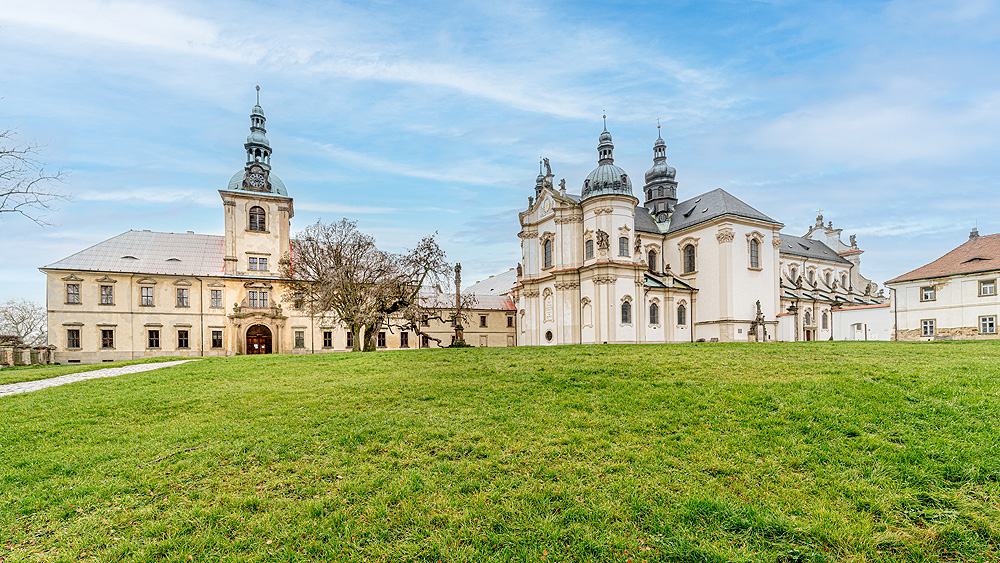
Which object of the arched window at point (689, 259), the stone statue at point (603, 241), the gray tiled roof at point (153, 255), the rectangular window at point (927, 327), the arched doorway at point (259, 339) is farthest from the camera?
the arched window at point (689, 259)

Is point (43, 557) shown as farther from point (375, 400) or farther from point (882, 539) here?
point (882, 539)

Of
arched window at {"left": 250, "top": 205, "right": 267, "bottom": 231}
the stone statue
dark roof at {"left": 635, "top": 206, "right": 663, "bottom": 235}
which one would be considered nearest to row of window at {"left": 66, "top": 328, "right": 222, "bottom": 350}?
arched window at {"left": 250, "top": 205, "right": 267, "bottom": 231}

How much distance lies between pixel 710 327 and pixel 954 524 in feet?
118

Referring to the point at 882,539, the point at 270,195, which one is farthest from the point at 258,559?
the point at 270,195

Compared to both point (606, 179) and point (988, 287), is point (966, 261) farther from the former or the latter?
point (606, 179)

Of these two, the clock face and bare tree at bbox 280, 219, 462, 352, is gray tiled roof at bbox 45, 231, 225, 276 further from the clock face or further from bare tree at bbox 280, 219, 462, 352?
bare tree at bbox 280, 219, 462, 352

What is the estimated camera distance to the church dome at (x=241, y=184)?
39156 mm

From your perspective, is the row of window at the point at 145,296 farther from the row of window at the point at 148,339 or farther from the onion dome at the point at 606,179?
the onion dome at the point at 606,179

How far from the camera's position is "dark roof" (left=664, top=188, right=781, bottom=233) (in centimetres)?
3928

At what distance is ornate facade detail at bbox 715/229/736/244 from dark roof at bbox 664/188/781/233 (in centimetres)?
134

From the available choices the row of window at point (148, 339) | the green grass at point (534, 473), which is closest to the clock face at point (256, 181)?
the row of window at point (148, 339)

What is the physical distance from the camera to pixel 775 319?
39156mm

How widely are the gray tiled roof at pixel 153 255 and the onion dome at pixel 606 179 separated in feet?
99.5

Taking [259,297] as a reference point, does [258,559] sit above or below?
below
